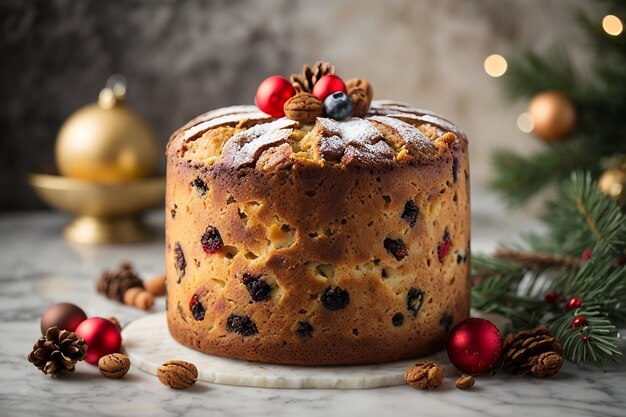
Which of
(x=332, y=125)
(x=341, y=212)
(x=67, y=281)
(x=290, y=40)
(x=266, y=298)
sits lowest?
(x=67, y=281)

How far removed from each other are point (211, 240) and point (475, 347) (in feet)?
1.40

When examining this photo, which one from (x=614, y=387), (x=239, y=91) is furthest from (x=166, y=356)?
(x=239, y=91)

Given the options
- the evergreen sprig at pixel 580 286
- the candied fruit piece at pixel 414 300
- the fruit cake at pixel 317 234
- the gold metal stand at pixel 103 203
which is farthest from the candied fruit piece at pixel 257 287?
the gold metal stand at pixel 103 203

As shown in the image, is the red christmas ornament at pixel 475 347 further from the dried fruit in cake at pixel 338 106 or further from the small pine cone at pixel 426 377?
the dried fruit in cake at pixel 338 106

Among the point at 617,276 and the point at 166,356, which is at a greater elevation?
the point at 617,276

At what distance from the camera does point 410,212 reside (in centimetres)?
138

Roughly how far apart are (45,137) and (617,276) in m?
1.83

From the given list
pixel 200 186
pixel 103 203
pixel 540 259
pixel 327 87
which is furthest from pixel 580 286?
pixel 103 203

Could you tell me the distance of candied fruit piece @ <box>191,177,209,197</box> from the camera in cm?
141

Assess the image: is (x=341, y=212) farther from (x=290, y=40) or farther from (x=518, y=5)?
(x=518, y=5)

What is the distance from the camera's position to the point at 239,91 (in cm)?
284

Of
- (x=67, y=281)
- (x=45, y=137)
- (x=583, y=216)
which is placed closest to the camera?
(x=583, y=216)

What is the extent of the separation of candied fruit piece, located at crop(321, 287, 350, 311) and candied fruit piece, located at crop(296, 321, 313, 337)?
41mm

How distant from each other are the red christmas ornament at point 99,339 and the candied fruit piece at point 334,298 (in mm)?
346
